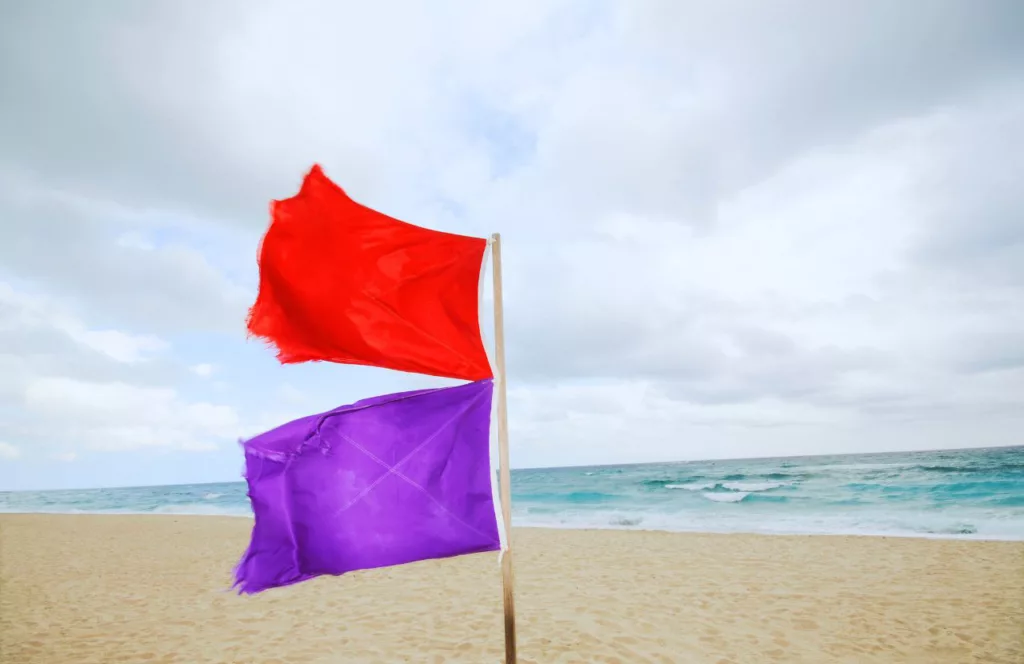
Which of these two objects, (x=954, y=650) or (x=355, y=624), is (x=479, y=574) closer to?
(x=355, y=624)

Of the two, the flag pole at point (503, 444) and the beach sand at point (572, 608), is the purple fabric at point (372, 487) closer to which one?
the flag pole at point (503, 444)

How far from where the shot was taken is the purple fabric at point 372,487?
3105 millimetres

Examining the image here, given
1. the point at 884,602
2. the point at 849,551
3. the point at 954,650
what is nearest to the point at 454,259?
the point at 954,650

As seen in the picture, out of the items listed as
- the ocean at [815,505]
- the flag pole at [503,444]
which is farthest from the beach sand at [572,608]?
the ocean at [815,505]

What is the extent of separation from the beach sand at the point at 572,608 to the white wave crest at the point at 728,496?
49.8 ft

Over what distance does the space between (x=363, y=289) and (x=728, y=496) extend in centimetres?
2942

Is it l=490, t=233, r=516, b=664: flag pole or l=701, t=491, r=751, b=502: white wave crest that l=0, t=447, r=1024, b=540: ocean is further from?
l=490, t=233, r=516, b=664: flag pole

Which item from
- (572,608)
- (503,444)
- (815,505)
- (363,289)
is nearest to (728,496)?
(815,505)

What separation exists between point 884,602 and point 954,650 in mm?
1839

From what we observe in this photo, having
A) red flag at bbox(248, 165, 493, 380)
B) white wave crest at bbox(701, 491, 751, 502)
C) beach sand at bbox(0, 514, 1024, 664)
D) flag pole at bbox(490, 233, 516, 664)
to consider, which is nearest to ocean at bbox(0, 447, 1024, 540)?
white wave crest at bbox(701, 491, 751, 502)

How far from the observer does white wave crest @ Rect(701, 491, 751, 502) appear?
2716cm

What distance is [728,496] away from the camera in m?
29.1

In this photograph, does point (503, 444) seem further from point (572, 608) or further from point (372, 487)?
point (572, 608)

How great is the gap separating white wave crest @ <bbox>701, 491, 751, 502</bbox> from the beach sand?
49.8 feet
